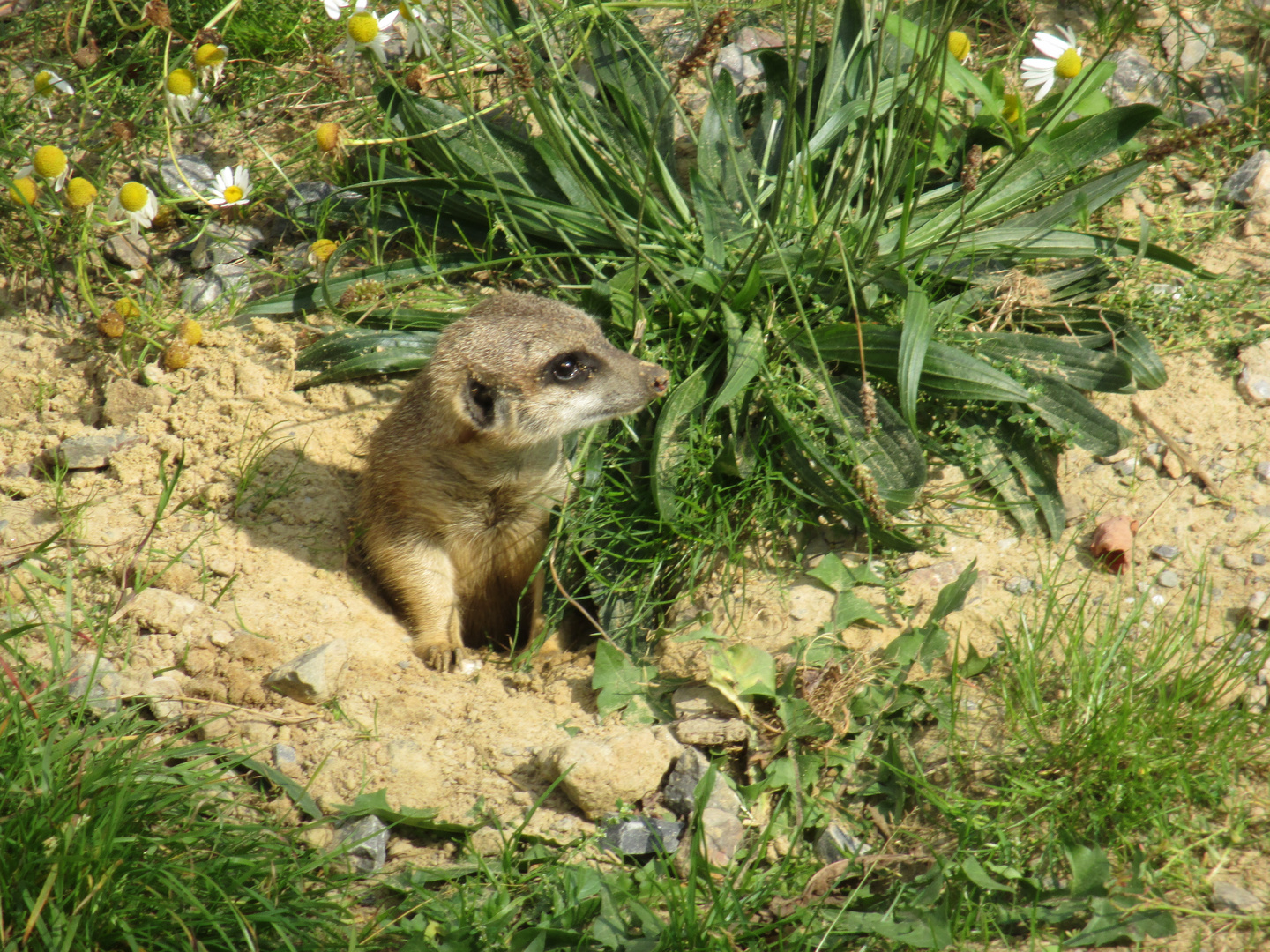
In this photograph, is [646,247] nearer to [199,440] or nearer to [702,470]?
[702,470]

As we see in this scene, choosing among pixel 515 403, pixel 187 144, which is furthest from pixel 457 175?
pixel 187 144

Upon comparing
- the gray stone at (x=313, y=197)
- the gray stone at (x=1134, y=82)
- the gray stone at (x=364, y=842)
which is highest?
the gray stone at (x=1134, y=82)

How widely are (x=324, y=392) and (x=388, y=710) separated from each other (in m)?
1.83

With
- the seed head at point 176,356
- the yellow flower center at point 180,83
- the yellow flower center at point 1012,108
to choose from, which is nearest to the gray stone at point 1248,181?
the yellow flower center at point 1012,108

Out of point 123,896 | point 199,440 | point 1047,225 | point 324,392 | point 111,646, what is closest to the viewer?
point 123,896

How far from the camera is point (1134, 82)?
475 cm

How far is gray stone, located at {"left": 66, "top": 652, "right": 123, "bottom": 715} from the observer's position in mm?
2877

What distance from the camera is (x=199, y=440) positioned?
4.23m

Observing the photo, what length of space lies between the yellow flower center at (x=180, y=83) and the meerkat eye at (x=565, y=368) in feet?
8.48

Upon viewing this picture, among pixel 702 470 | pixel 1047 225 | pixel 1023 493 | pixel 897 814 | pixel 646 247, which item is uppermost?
pixel 1047 225

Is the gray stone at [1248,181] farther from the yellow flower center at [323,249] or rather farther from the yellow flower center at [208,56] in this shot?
the yellow flower center at [208,56]

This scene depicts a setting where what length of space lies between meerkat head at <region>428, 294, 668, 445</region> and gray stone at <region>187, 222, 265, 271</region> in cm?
181

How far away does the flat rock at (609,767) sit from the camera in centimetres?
280

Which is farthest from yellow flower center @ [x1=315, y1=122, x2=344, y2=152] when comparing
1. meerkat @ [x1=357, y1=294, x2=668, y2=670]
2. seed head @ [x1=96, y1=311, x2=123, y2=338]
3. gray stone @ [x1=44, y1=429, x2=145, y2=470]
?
gray stone @ [x1=44, y1=429, x2=145, y2=470]
